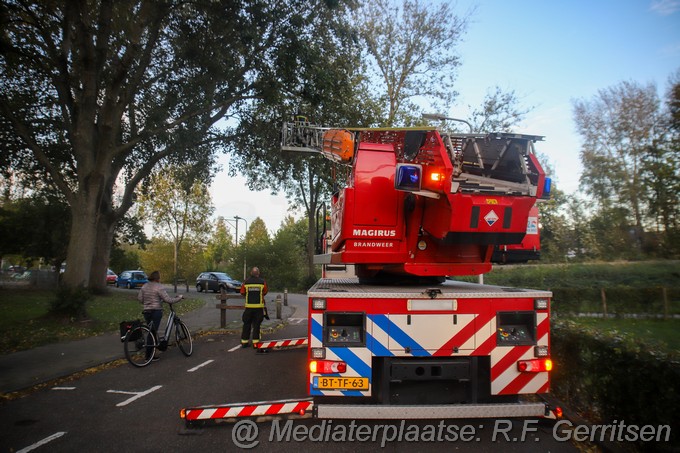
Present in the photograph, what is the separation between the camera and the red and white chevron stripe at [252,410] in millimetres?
4426

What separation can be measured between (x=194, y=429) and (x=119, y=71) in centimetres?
1213

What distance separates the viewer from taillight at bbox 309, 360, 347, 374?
4.38 meters

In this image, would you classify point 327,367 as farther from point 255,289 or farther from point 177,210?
point 177,210

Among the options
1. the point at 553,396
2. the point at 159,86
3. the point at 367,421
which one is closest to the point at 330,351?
the point at 367,421

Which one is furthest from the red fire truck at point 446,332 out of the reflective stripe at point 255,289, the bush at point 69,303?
the bush at point 69,303

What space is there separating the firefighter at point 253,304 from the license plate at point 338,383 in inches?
222

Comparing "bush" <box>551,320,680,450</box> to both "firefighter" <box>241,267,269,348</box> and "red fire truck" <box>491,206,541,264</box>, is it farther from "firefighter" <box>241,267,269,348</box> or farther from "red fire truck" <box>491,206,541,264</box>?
"firefighter" <box>241,267,269,348</box>

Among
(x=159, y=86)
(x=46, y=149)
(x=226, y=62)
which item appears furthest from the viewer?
(x=46, y=149)

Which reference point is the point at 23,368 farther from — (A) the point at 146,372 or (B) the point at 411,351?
(B) the point at 411,351

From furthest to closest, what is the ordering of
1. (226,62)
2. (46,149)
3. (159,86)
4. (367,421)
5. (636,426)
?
(46,149) → (159,86) → (226,62) → (367,421) → (636,426)

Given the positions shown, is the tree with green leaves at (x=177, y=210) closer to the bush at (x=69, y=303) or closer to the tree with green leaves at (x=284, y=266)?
the tree with green leaves at (x=284, y=266)

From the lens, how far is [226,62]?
14242mm

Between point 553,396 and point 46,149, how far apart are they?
1988 centimetres

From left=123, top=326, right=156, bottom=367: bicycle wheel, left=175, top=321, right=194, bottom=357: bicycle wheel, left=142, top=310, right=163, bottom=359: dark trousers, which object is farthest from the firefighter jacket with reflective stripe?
left=123, top=326, right=156, bottom=367: bicycle wheel
